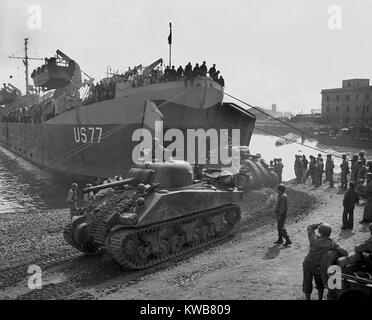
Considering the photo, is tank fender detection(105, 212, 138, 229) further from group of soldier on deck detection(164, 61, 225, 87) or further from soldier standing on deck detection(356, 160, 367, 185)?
group of soldier on deck detection(164, 61, 225, 87)

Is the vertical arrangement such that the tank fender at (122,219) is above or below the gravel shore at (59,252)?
above

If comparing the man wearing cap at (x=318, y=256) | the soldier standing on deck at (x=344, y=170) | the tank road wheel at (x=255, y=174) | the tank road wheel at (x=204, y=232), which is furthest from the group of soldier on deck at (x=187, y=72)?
the man wearing cap at (x=318, y=256)

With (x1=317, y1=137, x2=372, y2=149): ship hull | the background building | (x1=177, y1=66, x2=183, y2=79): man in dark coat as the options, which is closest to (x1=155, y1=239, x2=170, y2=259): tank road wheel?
(x1=177, y1=66, x2=183, y2=79): man in dark coat

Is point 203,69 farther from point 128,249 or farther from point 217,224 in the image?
point 128,249

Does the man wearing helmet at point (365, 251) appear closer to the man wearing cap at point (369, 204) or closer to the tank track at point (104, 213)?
the man wearing cap at point (369, 204)

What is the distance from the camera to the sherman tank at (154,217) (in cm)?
862

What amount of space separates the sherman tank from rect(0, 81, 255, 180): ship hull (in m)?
9.59

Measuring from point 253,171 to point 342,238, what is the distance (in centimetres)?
775

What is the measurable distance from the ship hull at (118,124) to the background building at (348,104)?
44.0 metres

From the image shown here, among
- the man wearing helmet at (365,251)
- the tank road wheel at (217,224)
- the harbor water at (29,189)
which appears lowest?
the harbor water at (29,189)

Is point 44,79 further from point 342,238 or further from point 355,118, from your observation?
point 355,118

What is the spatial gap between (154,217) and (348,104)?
64992 mm
